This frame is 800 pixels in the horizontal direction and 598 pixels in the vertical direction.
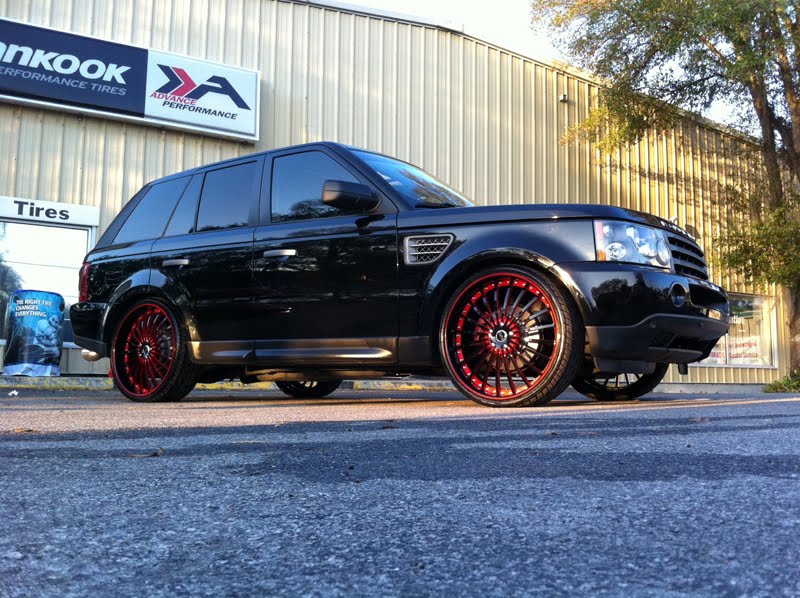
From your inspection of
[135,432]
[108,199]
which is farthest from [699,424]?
[108,199]

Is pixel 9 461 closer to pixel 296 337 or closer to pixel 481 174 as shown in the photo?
pixel 296 337

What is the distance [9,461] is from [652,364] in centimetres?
357

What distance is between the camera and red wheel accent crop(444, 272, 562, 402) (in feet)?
15.2

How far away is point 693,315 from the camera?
480 cm

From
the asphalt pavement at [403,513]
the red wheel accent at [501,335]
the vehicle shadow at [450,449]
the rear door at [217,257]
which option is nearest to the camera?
the asphalt pavement at [403,513]

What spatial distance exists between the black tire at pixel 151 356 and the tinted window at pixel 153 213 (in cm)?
64

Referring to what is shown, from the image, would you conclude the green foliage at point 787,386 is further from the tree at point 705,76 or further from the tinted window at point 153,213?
the tinted window at point 153,213

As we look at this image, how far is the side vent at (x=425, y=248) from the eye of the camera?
4.89 metres

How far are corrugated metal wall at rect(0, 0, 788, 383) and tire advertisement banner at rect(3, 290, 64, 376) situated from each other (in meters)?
2.29

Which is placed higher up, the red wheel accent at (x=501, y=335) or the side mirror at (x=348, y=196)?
the side mirror at (x=348, y=196)

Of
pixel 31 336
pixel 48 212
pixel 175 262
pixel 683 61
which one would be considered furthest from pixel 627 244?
pixel 683 61

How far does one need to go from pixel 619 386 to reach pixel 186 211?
3.78 metres

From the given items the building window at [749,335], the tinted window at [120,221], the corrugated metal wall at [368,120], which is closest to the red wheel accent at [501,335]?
the tinted window at [120,221]

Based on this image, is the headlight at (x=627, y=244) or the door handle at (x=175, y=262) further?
the door handle at (x=175, y=262)
